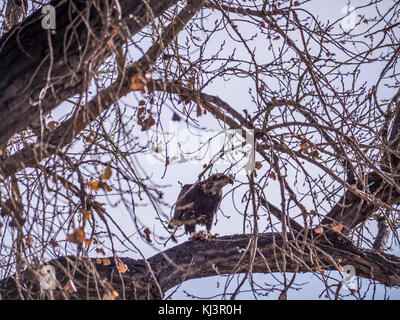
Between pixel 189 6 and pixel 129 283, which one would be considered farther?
pixel 189 6

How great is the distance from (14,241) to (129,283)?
0.99 metres

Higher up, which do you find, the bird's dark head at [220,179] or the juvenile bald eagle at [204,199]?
the bird's dark head at [220,179]

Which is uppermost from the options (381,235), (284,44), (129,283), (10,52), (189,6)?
(189,6)

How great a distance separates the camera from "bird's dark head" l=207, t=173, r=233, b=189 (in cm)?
312

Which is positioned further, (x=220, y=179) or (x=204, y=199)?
(x=204, y=199)

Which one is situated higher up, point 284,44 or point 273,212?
point 284,44

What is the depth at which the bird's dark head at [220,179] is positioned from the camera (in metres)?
3.12

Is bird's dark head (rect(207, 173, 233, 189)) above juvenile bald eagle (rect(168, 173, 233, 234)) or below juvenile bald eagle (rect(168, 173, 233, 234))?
above

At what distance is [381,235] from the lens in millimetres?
4707

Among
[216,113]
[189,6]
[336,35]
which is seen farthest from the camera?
[336,35]

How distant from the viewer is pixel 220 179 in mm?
3150

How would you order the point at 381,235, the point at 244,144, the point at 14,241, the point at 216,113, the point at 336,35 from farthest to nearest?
the point at 381,235, the point at 336,35, the point at 216,113, the point at 244,144, the point at 14,241
